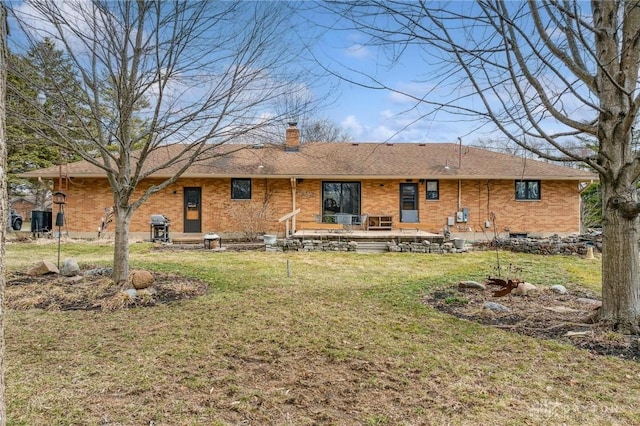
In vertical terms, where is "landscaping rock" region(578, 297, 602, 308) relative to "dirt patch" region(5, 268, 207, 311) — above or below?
below

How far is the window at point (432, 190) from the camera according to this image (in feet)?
52.5

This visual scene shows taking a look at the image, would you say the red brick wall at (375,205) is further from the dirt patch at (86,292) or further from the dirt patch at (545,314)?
the dirt patch at (545,314)

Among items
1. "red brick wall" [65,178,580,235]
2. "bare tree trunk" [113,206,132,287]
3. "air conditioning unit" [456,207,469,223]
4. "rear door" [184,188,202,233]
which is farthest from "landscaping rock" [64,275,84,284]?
"air conditioning unit" [456,207,469,223]

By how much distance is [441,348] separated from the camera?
3.71m

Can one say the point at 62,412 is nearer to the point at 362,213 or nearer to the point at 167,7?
the point at 167,7

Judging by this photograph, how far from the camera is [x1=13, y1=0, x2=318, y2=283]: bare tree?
5637mm

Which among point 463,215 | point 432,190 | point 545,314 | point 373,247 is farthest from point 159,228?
point 545,314

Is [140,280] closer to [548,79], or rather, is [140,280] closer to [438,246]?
[548,79]

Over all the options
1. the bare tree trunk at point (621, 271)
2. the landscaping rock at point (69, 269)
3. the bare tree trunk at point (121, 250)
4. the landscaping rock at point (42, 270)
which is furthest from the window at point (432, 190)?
the landscaping rock at point (42, 270)

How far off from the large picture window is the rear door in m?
5.31

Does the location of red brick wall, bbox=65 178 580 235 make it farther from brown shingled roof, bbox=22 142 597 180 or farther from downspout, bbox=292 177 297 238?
brown shingled roof, bbox=22 142 597 180

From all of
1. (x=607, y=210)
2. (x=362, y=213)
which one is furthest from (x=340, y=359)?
(x=362, y=213)

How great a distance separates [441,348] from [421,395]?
3.40ft

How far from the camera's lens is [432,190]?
52.5 ft
